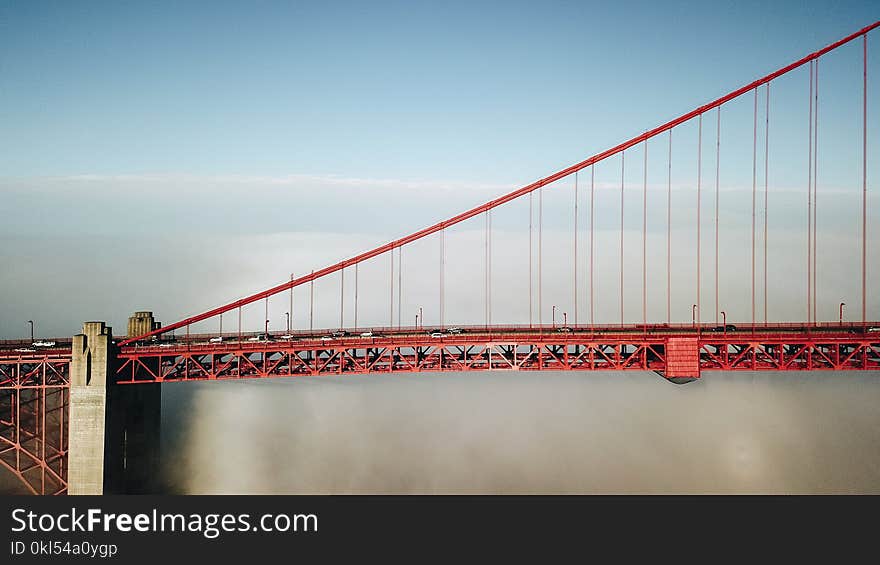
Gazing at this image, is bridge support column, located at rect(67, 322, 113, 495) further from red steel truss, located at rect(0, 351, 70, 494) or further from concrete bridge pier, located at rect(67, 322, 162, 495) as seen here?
red steel truss, located at rect(0, 351, 70, 494)

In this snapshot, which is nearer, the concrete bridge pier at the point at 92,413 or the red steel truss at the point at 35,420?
the concrete bridge pier at the point at 92,413

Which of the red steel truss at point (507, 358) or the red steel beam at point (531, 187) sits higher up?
the red steel beam at point (531, 187)

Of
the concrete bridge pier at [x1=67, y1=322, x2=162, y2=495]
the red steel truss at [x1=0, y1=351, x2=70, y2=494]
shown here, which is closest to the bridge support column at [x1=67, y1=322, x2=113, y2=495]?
the concrete bridge pier at [x1=67, y1=322, x2=162, y2=495]

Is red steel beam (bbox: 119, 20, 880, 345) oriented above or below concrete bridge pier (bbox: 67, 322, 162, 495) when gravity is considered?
above

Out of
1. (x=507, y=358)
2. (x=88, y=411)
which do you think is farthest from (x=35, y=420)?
(x=507, y=358)

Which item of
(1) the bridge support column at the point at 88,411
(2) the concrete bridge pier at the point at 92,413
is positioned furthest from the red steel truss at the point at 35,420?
(2) the concrete bridge pier at the point at 92,413

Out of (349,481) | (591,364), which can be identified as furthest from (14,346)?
(591,364)

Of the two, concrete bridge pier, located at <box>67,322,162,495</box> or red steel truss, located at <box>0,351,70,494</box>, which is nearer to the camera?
concrete bridge pier, located at <box>67,322,162,495</box>

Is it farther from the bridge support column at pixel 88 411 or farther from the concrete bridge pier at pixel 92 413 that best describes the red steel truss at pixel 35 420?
the concrete bridge pier at pixel 92 413

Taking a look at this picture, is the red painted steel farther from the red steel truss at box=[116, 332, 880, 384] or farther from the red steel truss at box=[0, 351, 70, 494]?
the red steel truss at box=[0, 351, 70, 494]
